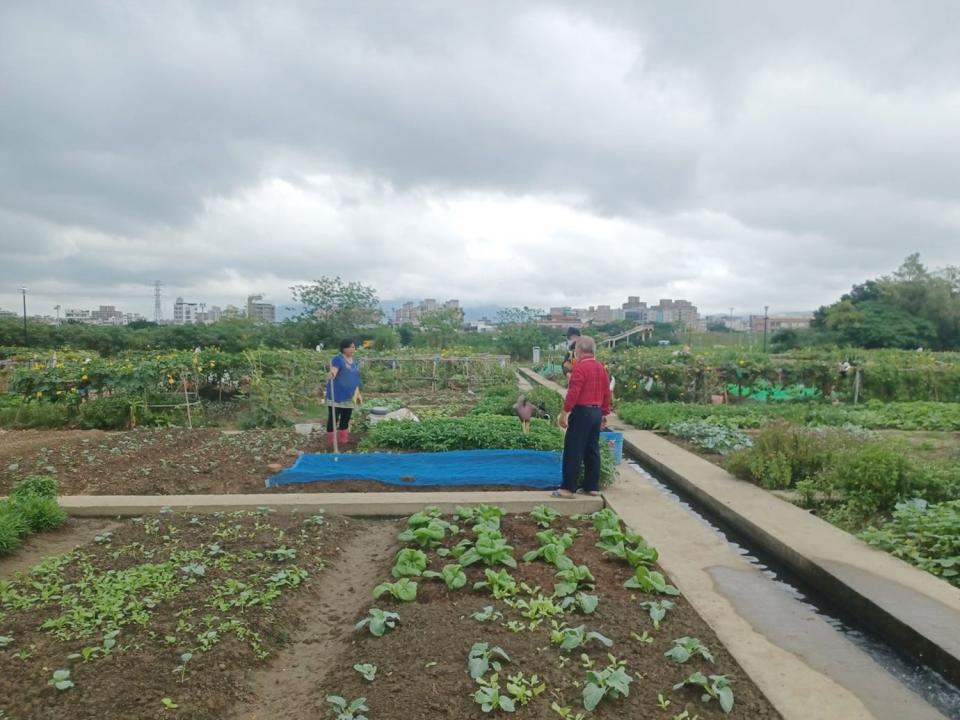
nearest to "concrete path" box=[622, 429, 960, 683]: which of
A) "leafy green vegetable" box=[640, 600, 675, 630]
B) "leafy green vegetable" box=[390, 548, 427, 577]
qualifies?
"leafy green vegetable" box=[640, 600, 675, 630]

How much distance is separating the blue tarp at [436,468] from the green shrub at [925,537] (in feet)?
10.2

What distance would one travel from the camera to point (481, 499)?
21.6ft

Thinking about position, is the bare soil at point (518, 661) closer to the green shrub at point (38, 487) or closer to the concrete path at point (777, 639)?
the concrete path at point (777, 639)

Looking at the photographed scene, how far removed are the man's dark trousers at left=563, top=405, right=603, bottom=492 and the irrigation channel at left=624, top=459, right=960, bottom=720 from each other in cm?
113

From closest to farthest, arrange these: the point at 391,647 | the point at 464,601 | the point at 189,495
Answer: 1. the point at 391,647
2. the point at 464,601
3. the point at 189,495

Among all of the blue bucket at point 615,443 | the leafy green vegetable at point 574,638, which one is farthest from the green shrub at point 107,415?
the leafy green vegetable at point 574,638

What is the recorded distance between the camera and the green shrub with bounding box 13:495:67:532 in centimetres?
568

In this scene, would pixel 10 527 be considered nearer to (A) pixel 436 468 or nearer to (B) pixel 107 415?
(A) pixel 436 468

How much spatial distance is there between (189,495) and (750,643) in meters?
5.58

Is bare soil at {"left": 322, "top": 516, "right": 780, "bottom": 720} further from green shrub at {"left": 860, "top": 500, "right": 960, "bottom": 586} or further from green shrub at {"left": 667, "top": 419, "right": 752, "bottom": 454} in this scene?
green shrub at {"left": 667, "top": 419, "right": 752, "bottom": 454}

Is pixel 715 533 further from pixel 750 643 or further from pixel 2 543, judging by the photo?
pixel 2 543

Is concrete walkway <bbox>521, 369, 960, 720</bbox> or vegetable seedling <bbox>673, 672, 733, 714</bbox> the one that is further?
concrete walkway <bbox>521, 369, 960, 720</bbox>

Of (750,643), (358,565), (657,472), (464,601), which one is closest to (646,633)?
(750,643)

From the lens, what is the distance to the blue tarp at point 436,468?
7375 millimetres
